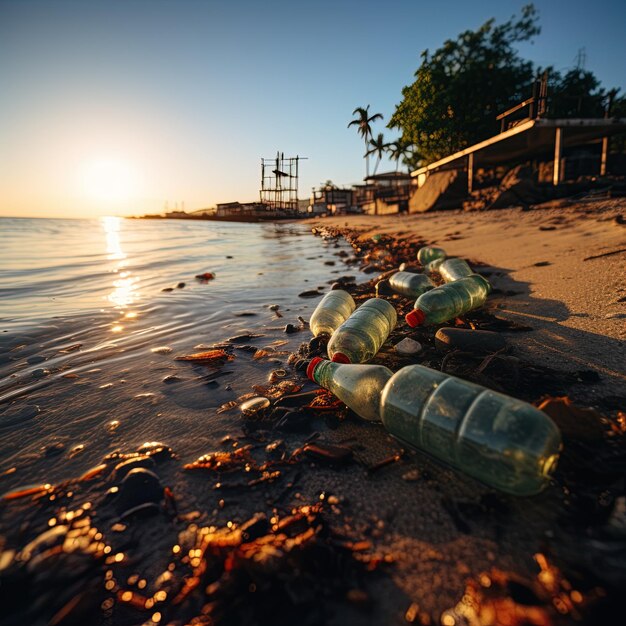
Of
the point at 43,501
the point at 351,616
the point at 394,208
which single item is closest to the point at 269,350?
the point at 43,501

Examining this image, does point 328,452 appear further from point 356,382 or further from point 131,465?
point 131,465

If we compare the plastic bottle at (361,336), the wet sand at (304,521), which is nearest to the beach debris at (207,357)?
the wet sand at (304,521)

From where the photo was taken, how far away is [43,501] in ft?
4.71

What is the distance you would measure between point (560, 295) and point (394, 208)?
70.1 feet

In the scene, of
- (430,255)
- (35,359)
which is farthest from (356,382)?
(430,255)

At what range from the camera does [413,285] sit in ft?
13.2

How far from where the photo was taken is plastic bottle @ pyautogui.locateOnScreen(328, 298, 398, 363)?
7.81ft

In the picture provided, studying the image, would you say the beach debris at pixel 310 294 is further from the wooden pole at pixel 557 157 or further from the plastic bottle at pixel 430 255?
the wooden pole at pixel 557 157

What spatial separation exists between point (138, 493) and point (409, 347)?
73.8 inches

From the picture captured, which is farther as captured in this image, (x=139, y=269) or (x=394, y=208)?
(x=394, y=208)

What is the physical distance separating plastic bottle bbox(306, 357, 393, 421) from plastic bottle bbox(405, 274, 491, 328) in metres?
1.17

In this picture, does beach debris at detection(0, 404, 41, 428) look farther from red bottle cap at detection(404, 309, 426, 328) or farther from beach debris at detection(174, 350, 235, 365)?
red bottle cap at detection(404, 309, 426, 328)

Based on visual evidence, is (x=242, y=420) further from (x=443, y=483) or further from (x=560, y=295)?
(x=560, y=295)

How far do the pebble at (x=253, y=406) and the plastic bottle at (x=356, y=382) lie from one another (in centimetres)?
34
